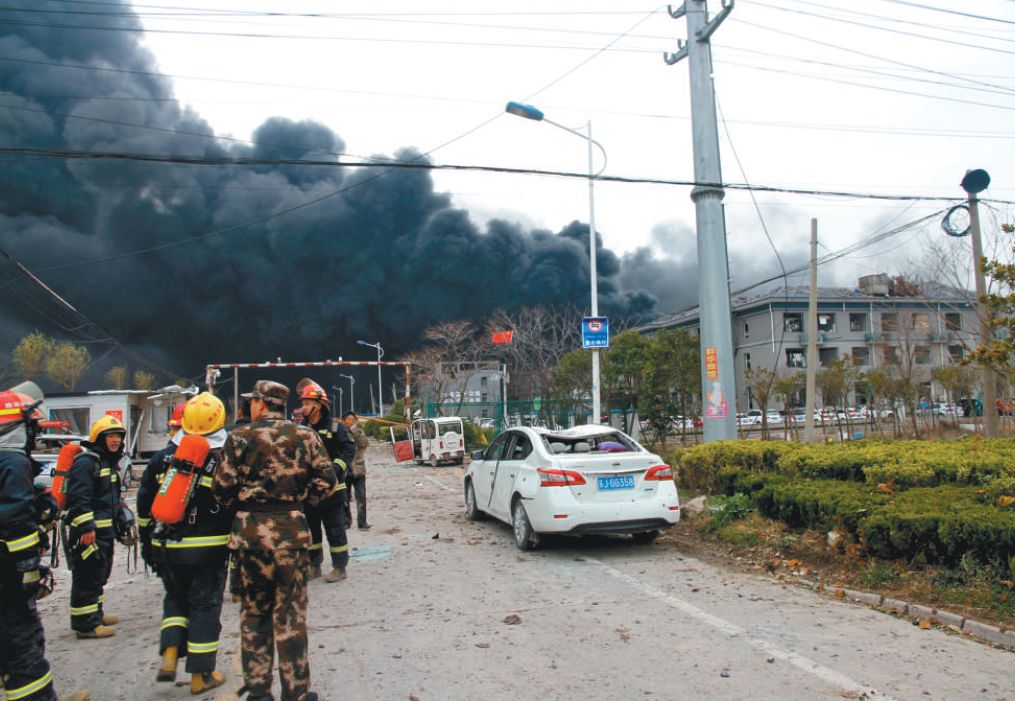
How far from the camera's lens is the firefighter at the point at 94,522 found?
5133mm

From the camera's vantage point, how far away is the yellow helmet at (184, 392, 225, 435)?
13.6ft

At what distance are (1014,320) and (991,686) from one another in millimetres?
8182

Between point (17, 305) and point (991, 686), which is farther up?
point (17, 305)

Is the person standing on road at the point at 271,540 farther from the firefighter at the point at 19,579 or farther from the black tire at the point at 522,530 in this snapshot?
the black tire at the point at 522,530

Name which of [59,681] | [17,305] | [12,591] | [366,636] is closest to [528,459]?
[366,636]

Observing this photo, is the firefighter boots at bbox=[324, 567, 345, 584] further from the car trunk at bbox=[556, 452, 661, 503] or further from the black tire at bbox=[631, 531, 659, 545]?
the black tire at bbox=[631, 531, 659, 545]

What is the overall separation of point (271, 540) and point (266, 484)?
0.28m

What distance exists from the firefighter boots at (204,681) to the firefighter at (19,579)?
80 centimetres

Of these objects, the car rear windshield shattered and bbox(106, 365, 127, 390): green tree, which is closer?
the car rear windshield shattered

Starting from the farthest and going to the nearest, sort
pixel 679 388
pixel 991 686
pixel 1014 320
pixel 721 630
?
pixel 679 388 < pixel 1014 320 < pixel 721 630 < pixel 991 686

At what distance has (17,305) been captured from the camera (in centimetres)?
5184

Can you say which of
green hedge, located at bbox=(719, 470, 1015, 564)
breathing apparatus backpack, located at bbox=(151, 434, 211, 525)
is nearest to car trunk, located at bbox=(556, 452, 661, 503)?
green hedge, located at bbox=(719, 470, 1015, 564)

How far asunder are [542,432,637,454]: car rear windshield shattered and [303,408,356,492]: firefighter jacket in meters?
2.42

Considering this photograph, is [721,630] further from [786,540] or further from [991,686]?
[786,540]
